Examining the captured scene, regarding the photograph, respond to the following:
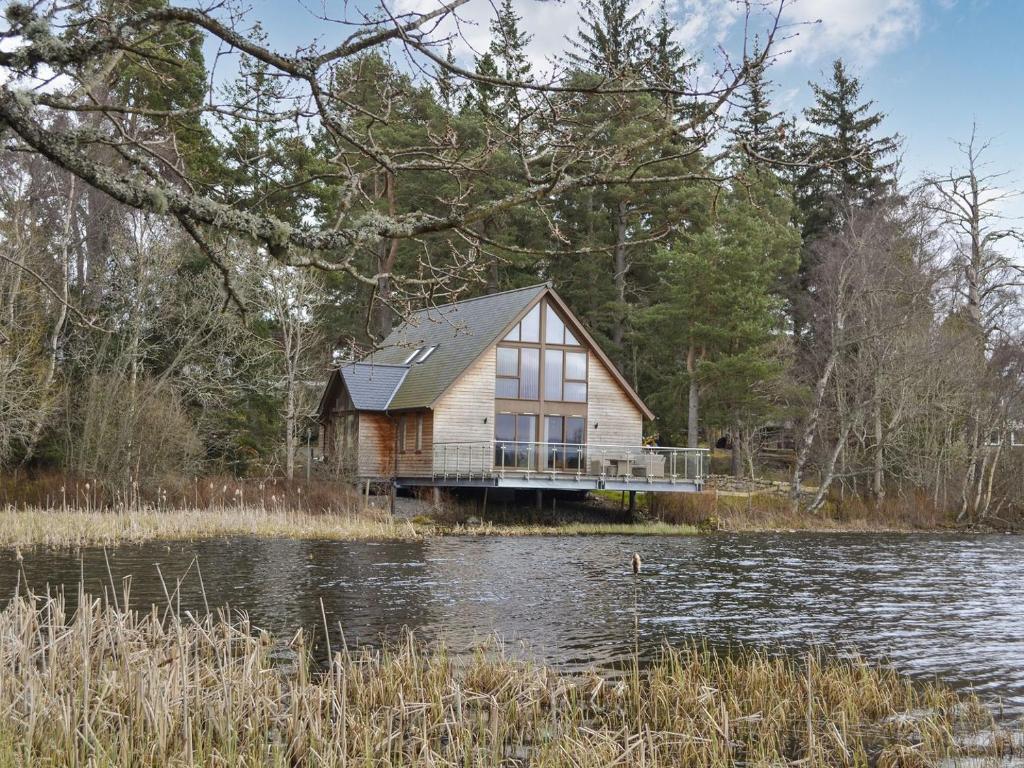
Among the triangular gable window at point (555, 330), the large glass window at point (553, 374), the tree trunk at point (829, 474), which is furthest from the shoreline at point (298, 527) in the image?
the triangular gable window at point (555, 330)

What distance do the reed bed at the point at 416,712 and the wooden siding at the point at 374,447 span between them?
983 inches

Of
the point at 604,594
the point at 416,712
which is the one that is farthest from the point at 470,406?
the point at 416,712

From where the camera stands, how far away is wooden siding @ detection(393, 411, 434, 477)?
102 feet

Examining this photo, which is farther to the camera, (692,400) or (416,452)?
(692,400)

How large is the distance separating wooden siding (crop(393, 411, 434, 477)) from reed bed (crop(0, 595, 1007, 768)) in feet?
74.1

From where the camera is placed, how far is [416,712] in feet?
20.7

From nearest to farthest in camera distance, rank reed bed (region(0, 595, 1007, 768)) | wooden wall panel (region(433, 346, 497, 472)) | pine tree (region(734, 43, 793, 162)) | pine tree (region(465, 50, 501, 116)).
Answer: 1. pine tree (region(734, 43, 793, 162))
2. pine tree (region(465, 50, 501, 116))
3. reed bed (region(0, 595, 1007, 768))
4. wooden wall panel (region(433, 346, 497, 472))

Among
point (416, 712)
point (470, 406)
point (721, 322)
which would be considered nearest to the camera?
point (416, 712)

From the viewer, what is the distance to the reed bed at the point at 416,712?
5.34m

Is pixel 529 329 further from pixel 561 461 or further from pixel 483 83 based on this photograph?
pixel 483 83

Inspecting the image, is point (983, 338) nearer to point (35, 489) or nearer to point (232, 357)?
point (232, 357)

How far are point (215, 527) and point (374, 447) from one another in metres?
11.9

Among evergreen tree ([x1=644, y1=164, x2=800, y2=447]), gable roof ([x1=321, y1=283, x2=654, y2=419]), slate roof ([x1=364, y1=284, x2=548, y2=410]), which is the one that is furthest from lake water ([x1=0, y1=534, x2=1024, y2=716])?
evergreen tree ([x1=644, y1=164, x2=800, y2=447])

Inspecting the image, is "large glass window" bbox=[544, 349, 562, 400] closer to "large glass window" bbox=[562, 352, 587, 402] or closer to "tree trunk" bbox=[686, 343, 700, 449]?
"large glass window" bbox=[562, 352, 587, 402]
